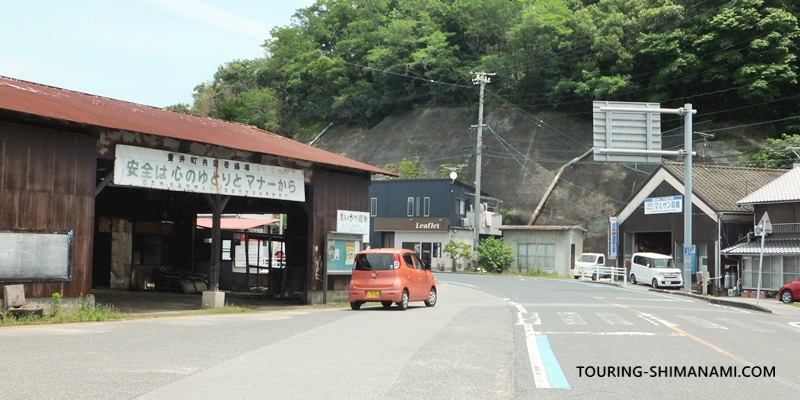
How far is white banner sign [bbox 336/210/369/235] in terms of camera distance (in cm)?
2580

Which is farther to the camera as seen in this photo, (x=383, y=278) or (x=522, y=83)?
(x=522, y=83)

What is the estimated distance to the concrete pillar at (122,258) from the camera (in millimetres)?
30578

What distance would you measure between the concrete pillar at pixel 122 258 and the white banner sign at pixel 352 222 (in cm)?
994

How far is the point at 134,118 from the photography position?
20359mm

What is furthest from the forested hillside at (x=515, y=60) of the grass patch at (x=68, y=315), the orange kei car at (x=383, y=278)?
the grass patch at (x=68, y=315)

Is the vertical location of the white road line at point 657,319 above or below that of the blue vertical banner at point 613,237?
below

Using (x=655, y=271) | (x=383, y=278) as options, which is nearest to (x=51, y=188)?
(x=383, y=278)

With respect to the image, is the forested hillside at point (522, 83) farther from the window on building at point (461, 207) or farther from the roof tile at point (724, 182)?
the roof tile at point (724, 182)

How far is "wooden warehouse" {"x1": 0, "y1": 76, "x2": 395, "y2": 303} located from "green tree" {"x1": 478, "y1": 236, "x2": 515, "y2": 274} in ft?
94.5

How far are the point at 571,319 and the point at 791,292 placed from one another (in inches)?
683

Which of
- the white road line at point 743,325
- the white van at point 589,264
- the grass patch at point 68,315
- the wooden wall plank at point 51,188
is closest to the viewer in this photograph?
the grass patch at point 68,315

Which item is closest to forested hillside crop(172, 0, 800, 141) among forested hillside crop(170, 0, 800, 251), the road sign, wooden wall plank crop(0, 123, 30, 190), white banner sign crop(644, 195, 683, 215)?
forested hillside crop(170, 0, 800, 251)

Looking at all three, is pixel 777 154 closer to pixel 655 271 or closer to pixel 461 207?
pixel 655 271

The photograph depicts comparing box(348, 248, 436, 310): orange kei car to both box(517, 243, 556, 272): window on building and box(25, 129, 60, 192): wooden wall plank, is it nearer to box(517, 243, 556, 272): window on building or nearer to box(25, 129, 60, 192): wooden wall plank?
Result: box(25, 129, 60, 192): wooden wall plank
